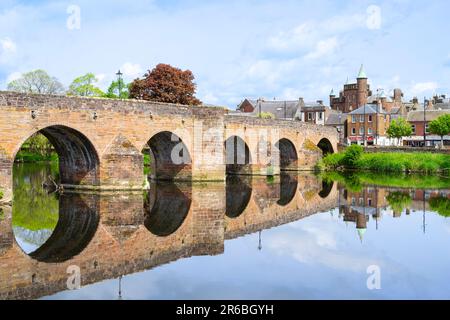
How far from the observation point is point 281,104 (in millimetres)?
79625

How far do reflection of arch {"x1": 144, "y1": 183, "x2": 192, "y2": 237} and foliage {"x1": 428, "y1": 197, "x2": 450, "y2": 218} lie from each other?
9.90m

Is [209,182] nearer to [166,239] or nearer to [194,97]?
[166,239]

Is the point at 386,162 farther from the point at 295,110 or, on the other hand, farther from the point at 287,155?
the point at 295,110

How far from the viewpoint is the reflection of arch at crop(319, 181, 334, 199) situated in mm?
27508

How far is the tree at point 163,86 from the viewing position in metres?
52.8

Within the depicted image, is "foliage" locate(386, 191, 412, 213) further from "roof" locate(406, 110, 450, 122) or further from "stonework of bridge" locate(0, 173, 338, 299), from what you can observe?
"roof" locate(406, 110, 450, 122)

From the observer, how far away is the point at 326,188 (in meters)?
31.2

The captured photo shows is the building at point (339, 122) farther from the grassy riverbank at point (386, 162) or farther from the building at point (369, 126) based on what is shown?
the grassy riverbank at point (386, 162)

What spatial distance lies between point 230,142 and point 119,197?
1763cm

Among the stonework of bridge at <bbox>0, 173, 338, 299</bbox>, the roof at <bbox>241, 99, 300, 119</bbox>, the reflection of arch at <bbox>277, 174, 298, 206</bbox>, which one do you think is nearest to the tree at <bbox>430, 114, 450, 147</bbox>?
the roof at <bbox>241, 99, 300, 119</bbox>

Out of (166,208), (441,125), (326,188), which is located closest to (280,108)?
(441,125)

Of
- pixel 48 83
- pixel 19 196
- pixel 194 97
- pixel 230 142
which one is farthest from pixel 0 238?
pixel 48 83

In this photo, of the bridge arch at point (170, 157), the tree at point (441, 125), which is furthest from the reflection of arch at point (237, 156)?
the tree at point (441, 125)

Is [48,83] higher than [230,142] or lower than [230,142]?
A: higher
